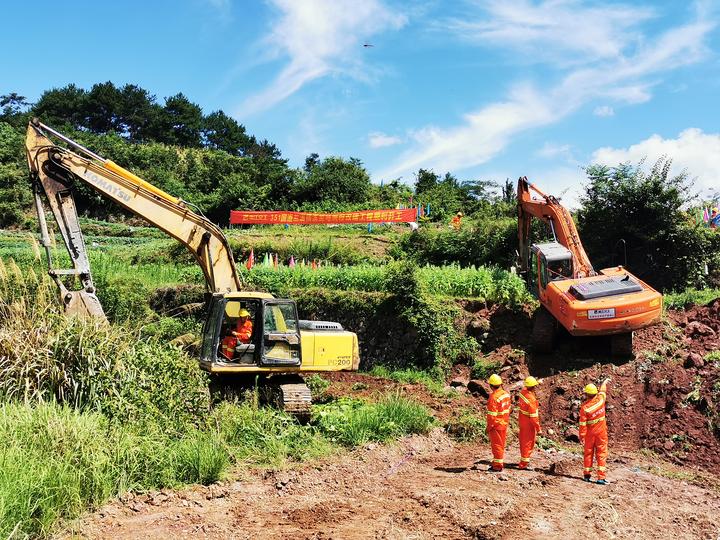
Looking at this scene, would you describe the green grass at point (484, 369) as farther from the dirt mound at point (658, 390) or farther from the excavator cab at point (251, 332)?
the excavator cab at point (251, 332)

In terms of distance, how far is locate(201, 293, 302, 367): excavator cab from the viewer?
10.8 m

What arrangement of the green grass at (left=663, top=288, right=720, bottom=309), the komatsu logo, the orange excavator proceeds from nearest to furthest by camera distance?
the komatsu logo, the orange excavator, the green grass at (left=663, top=288, right=720, bottom=309)

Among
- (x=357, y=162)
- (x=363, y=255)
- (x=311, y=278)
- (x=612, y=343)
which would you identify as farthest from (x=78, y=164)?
(x=357, y=162)

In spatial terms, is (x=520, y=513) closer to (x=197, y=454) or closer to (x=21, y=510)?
(x=197, y=454)

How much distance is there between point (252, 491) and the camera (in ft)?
26.5

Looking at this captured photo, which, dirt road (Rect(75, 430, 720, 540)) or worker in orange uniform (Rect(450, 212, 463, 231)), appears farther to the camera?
worker in orange uniform (Rect(450, 212, 463, 231))

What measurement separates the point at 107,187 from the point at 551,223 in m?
9.75

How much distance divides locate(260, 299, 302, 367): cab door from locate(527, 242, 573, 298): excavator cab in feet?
19.8

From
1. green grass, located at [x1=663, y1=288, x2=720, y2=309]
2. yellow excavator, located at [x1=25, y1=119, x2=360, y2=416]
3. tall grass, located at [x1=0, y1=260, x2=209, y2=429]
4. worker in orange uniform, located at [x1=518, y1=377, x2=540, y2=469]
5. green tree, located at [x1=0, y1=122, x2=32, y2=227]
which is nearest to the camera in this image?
tall grass, located at [x1=0, y1=260, x2=209, y2=429]

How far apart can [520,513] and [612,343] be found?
672cm

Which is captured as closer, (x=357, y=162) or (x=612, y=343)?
(x=612, y=343)

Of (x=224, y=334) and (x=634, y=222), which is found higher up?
(x=634, y=222)

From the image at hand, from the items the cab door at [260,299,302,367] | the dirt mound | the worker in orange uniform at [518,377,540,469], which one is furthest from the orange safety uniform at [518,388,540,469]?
the cab door at [260,299,302,367]

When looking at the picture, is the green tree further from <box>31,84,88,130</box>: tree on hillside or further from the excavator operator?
the excavator operator
